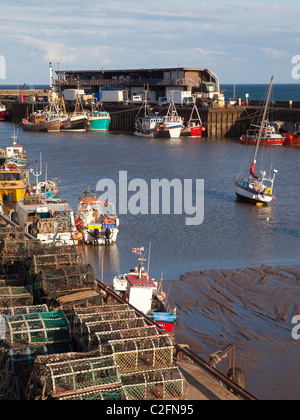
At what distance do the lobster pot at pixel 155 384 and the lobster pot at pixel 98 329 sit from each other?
0.80m

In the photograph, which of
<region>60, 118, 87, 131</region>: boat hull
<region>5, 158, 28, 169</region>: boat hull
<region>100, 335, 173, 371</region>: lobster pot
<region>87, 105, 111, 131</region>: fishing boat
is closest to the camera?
<region>100, 335, 173, 371</region>: lobster pot

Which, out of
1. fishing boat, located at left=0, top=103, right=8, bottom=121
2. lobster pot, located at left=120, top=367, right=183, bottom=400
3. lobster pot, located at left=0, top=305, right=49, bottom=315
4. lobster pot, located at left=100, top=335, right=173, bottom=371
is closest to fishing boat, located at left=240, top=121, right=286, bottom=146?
fishing boat, located at left=0, top=103, right=8, bottom=121

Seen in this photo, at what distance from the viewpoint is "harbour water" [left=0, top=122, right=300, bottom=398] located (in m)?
15.5

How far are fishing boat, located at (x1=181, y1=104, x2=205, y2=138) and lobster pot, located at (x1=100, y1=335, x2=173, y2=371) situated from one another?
56153 millimetres

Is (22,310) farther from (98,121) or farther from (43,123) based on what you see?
(98,121)

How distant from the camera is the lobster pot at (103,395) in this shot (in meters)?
6.45

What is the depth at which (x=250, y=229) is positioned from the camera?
24703 millimetres

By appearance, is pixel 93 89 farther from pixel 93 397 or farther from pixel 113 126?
pixel 93 397

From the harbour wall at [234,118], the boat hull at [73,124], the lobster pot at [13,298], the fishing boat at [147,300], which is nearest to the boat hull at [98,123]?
the boat hull at [73,124]

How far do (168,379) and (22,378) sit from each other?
1.92 m

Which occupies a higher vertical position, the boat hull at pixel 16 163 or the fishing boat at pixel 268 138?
the fishing boat at pixel 268 138

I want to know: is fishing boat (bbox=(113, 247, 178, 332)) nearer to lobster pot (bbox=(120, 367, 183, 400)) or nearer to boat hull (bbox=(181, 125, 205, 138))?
lobster pot (bbox=(120, 367, 183, 400))

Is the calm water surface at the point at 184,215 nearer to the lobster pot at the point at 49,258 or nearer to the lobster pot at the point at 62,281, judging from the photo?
the lobster pot at the point at 49,258

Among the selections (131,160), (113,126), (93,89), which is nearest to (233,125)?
(113,126)
